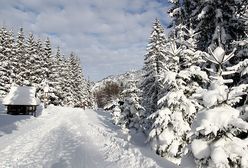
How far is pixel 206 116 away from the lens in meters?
8.60

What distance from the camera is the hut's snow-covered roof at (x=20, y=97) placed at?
51769 mm

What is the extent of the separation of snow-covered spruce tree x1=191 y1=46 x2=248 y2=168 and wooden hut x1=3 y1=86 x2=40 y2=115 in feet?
154

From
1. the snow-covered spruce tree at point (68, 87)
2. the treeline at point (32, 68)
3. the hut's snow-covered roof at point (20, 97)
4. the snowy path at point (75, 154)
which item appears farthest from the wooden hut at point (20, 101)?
the snowy path at point (75, 154)

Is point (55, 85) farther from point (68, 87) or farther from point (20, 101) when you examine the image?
point (20, 101)

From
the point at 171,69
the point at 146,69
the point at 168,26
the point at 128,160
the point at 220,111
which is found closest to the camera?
the point at 220,111

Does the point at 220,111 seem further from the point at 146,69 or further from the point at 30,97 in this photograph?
the point at 30,97

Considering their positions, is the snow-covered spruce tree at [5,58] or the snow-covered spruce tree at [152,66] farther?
the snow-covered spruce tree at [5,58]

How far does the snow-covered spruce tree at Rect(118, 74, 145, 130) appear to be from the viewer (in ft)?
95.6

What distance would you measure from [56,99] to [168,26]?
49954 mm

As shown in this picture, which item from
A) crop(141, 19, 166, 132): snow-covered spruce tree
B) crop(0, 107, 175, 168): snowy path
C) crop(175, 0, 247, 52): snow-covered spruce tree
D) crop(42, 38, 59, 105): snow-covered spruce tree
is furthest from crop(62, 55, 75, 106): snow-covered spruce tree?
crop(175, 0, 247, 52): snow-covered spruce tree

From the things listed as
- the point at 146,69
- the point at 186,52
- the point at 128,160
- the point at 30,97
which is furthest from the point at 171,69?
the point at 30,97

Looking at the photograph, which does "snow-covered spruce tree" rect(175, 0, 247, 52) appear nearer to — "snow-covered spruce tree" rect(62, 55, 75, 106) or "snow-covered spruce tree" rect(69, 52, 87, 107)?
"snow-covered spruce tree" rect(62, 55, 75, 106)

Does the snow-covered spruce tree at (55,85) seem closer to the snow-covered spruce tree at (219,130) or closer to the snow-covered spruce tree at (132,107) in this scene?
the snow-covered spruce tree at (132,107)

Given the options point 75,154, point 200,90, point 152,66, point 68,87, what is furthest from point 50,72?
point 200,90
